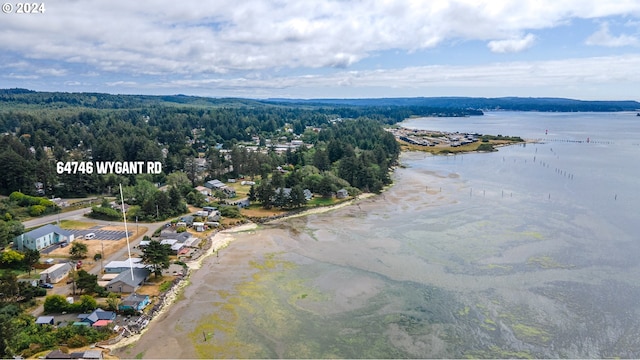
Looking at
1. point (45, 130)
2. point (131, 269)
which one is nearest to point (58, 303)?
point (131, 269)

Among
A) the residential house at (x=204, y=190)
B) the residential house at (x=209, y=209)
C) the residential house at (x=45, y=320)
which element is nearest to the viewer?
the residential house at (x=45, y=320)

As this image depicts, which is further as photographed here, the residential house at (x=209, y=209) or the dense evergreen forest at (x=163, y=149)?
the dense evergreen forest at (x=163, y=149)

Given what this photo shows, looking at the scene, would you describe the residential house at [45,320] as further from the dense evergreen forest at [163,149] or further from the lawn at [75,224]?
the dense evergreen forest at [163,149]

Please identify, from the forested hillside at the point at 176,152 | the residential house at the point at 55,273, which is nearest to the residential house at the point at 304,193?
the forested hillside at the point at 176,152

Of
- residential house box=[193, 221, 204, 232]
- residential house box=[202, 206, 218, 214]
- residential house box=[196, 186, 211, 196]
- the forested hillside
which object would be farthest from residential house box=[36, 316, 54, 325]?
A: the forested hillside

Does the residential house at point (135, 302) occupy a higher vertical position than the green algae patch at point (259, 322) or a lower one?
higher

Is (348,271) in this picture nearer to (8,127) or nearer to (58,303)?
(58,303)
